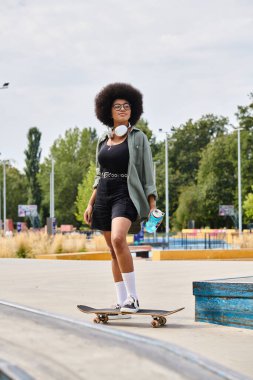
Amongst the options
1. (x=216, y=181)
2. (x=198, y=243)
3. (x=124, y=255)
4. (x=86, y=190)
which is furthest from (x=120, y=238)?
(x=86, y=190)

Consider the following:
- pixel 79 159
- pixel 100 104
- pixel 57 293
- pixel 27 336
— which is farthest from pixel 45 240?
pixel 79 159

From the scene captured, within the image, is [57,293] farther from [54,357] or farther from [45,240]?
[45,240]

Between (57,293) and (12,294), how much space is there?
0.55 metres

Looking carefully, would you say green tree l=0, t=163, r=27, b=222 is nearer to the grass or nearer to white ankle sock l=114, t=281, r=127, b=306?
the grass

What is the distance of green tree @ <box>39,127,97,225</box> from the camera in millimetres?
95438

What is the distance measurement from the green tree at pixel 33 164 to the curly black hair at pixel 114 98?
87.2m

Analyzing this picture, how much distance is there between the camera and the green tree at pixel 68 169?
95.4 m

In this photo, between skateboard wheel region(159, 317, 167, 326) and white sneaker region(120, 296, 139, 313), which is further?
white sneaker region(120, 296, 139, 313)

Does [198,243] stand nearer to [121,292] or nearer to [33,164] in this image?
[121,292]

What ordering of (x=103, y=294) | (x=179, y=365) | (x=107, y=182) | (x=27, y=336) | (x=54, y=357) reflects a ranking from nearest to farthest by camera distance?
(x=179, y=365), (x=54, y=357), (x=27, y=336), (x=107, y=182), (x=103, y=294)

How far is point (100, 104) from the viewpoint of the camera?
6730 millimetres

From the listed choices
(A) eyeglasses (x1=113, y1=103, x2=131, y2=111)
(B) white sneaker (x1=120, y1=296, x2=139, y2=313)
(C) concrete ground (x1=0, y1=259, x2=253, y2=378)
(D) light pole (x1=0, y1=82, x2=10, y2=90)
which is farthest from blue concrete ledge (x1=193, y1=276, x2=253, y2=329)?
(D) light pole (x1=0, y1=82, x2=10, y2=90)

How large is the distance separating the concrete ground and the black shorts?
2.70 ft

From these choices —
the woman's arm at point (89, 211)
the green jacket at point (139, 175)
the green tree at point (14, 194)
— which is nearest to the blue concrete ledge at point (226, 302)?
the green jacket at point (139, 175)
